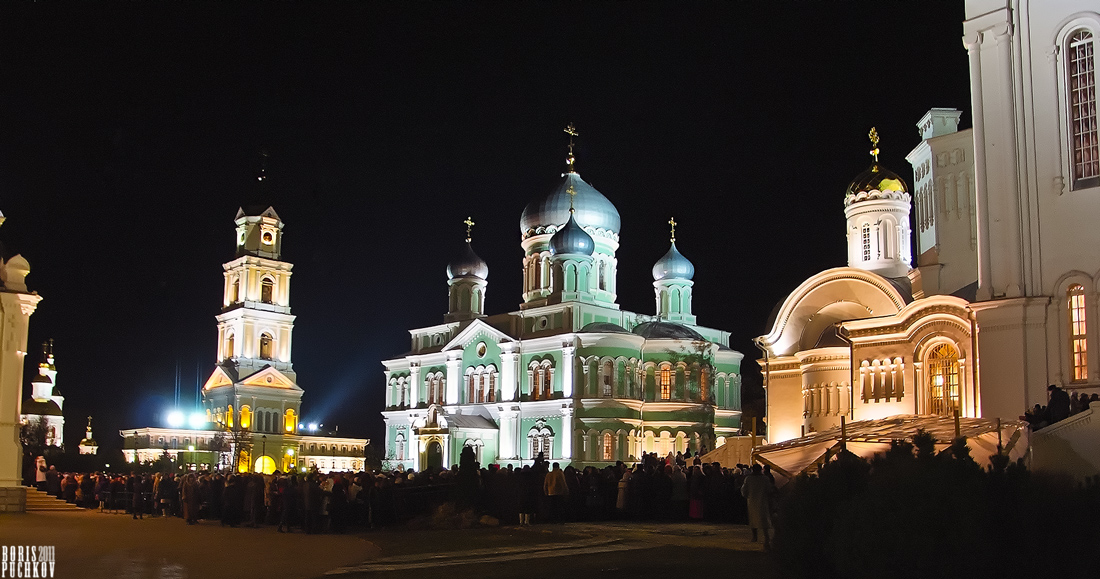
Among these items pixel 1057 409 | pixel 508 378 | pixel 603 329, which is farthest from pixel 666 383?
pixel 1057 409

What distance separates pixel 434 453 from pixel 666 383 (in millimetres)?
10329

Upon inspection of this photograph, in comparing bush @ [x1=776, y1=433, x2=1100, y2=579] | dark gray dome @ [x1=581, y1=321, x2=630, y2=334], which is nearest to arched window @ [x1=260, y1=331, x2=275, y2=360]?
dark gray dome @ [x1=581, y1=321, x2=630, y2=334]

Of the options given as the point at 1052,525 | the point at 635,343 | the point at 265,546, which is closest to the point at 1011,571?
the point at 1052,525

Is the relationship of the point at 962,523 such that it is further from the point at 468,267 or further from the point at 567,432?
the point at 468,267

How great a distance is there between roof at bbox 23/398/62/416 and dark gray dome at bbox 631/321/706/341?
1311 inches

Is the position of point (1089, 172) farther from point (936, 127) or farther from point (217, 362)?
point (217, 362)

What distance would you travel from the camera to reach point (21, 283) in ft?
74.8

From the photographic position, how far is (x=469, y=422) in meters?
43.9

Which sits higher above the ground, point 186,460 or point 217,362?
point 217,362

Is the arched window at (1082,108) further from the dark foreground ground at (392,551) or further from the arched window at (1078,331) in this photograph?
the dark foreground ground at (392,551)

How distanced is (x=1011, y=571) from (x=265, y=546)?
35.7 feet

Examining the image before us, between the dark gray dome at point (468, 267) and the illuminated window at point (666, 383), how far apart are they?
11.2 meters

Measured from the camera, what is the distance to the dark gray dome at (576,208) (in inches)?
1857

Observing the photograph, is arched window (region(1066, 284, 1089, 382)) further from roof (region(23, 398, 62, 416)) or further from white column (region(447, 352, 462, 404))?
roof (region(23, 398, 62, 416))
